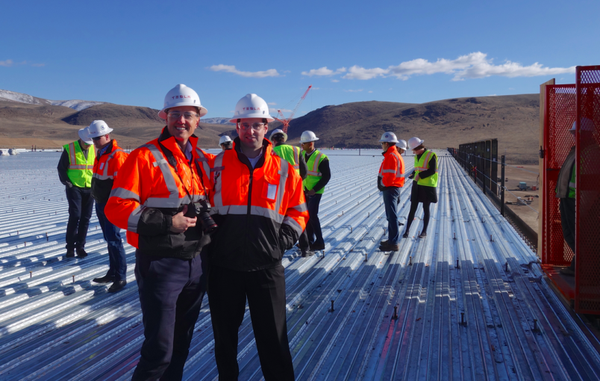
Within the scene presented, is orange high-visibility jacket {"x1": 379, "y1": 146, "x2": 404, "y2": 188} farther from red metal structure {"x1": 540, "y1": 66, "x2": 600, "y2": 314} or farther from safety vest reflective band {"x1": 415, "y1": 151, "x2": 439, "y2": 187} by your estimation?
red metal structure {"x1": 540, "y1": 66, "x2": 600, "y2": 314}

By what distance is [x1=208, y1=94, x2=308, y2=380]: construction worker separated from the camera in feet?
7.74

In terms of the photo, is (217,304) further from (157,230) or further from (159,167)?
(159,167)

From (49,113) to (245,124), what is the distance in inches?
8801

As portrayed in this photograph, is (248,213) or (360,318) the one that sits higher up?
(248,213)

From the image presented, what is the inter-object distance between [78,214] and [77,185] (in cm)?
41

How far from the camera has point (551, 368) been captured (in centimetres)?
283

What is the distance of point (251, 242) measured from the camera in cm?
235

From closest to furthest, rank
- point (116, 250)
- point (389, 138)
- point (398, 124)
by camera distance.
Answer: point (116, 250) < point (389, 138) < point (398, 124)

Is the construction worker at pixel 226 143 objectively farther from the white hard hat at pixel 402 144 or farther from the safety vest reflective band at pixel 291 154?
the safety vest reflective band at pixel 291 154

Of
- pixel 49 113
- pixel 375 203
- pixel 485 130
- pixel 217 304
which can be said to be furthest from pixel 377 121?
pixel 49 113

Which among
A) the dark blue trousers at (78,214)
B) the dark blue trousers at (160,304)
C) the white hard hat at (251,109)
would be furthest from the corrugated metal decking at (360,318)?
the white hard hat at (251,109)

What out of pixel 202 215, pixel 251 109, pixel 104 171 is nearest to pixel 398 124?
pixel 104 171

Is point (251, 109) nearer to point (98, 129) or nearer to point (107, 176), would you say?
point (107, 176)

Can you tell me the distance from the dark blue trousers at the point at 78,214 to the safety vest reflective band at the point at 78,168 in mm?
101
